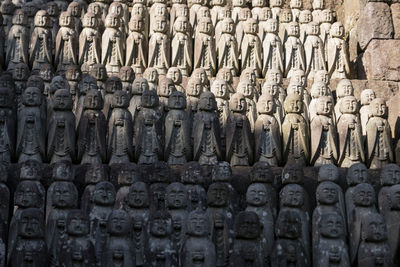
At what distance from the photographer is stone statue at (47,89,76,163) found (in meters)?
18.5

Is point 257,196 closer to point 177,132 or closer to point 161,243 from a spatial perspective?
point 161,243

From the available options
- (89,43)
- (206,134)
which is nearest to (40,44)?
(89,43)

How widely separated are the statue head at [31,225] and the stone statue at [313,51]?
21.6 ft

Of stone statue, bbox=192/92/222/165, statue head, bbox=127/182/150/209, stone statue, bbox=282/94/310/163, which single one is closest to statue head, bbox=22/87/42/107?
stone statue, bbox=192/92/222/165

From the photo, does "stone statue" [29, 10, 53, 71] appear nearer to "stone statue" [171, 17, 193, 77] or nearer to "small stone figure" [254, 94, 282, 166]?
"stone statue" [171, 17, 193, 77]

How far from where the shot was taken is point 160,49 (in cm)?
2106

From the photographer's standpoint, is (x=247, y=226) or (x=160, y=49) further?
(x=160, y=49)

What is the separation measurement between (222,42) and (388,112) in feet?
10.5

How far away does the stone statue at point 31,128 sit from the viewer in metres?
18.5

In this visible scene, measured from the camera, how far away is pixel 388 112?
1969cm

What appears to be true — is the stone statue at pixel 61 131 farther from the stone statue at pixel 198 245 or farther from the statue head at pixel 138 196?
the stone statue at pixel 198 245

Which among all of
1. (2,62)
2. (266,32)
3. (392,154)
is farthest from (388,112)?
(2,62)

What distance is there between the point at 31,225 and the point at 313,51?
7206 millimetres

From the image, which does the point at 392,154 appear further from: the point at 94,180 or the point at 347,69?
the point at 94,180
